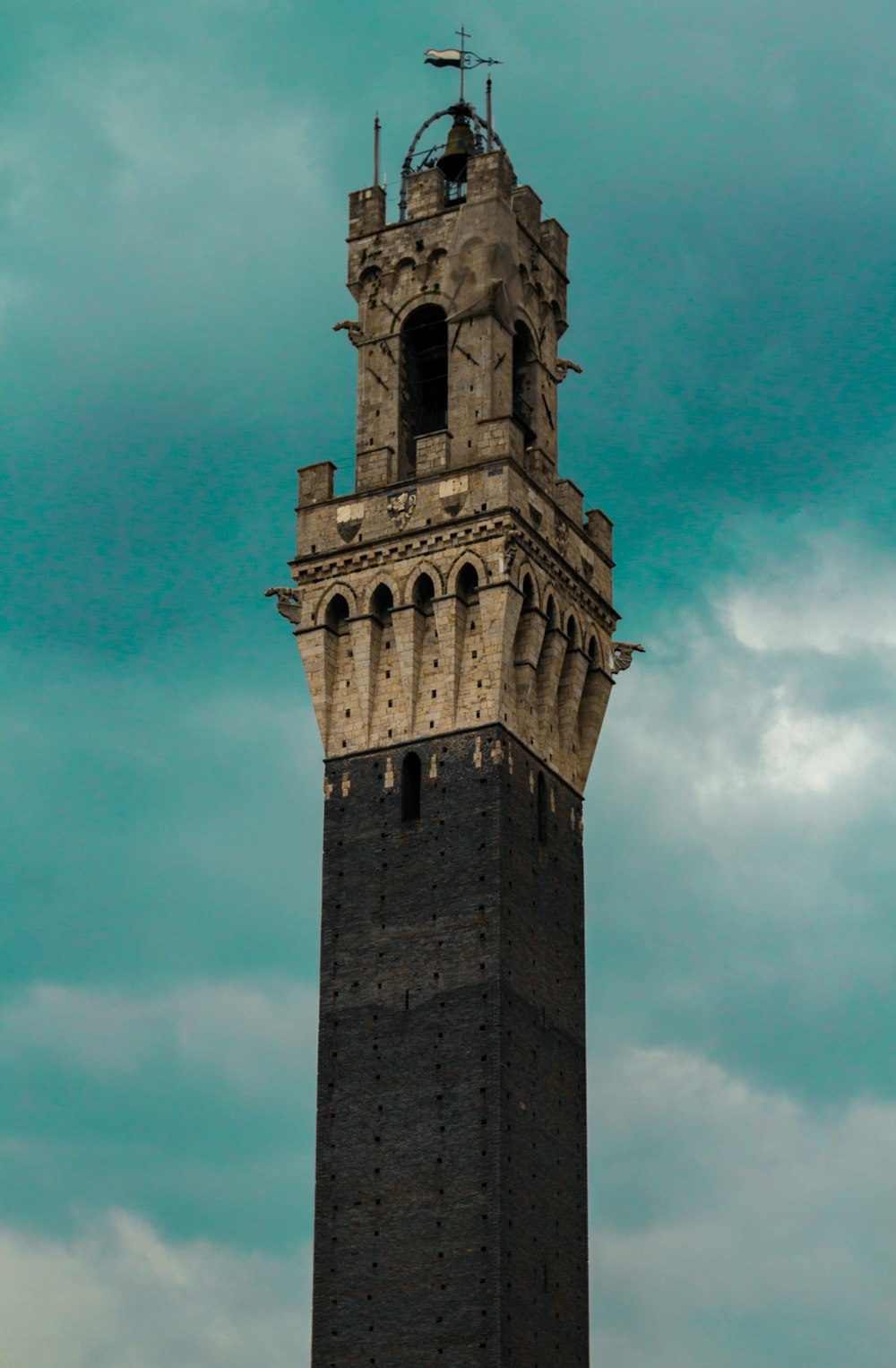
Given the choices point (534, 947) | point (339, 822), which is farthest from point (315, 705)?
point (534, 947)

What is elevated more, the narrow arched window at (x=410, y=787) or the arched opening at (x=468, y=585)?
the arched opening at (x=468, y=585)

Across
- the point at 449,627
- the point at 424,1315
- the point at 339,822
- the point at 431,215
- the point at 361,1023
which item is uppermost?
the point at 431,215

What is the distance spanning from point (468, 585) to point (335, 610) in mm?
4580

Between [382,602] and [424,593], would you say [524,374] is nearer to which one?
[424,593]

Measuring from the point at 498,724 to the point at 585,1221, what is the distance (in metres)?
14.5

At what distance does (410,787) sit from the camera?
254 ft

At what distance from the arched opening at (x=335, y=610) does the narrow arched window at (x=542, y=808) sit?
764cm

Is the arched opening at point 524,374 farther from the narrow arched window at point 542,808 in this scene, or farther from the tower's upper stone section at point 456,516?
the narrow arched window at point 542,808

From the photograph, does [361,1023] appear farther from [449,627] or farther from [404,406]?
[404,406]

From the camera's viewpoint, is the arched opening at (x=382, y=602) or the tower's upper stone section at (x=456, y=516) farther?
the arched opening at (x=382, y=602)

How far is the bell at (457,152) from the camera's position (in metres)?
89.1

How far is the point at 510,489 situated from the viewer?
78.9 meters

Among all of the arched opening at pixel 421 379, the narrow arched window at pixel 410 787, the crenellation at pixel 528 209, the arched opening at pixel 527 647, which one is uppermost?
the crenellation at pixel 528 209

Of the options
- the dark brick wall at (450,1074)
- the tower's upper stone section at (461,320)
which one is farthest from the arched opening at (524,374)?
the dark brick wall at (450,1074)
